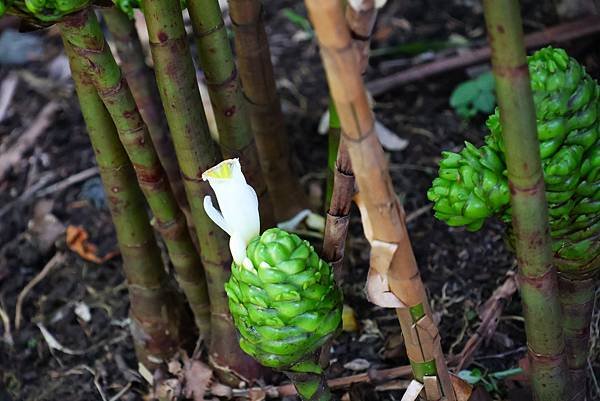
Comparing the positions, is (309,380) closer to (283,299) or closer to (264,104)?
(283,299)

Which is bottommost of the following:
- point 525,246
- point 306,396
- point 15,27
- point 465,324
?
point 465,324

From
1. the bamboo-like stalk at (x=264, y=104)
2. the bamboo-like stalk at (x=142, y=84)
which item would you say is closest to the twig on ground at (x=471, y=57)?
the bamboo-like stalk at (x=264, y=104)

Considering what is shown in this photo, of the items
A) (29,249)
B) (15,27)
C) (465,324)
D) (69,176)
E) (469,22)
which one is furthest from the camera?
(15,27)

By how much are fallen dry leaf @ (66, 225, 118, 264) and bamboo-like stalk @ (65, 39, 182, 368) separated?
34 cm

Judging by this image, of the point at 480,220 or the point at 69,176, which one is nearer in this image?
the point at 480,220

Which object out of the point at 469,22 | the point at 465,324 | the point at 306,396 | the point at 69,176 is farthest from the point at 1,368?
the point at 469,22

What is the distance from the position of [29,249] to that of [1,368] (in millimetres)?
304

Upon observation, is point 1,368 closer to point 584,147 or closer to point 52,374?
point 52,374

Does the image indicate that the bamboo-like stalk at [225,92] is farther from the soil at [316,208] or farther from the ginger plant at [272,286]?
the soil at [316,208]

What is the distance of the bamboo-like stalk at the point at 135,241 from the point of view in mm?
1114

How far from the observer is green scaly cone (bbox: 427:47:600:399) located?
0.89 m

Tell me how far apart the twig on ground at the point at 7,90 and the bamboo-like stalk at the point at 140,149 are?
1099 mm

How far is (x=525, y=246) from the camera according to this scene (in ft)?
2.92

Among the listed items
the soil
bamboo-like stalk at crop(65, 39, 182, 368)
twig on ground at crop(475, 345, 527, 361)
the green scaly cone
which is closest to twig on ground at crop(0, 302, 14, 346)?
the soil
